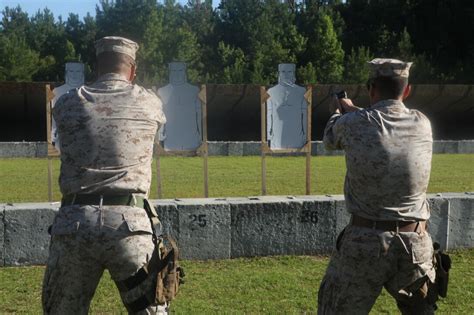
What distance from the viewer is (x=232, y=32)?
213 ft

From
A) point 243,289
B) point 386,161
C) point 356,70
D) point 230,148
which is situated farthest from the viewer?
point 356,70

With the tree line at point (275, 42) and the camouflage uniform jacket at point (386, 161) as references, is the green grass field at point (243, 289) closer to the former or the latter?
the camouflage uniform jacket at point (386, 161)

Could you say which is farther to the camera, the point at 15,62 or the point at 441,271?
the point at 15,62

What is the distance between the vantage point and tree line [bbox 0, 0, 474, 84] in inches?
1470

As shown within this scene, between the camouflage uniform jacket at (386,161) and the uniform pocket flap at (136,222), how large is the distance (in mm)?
969

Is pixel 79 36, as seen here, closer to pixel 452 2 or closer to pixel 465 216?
pixel 452 2

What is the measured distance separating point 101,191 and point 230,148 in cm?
1776

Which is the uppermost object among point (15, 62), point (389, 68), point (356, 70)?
point (15, 62)

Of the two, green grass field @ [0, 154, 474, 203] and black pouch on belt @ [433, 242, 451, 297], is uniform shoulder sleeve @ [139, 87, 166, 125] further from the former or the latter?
green grass field @ [0, 154, 474, 203]

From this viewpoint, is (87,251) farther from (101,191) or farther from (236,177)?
(236,177)

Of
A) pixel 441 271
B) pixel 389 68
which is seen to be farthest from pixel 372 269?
pixel 389 68

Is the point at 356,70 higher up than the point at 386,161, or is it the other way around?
the point at 356,70

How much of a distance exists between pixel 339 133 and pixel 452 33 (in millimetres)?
46060

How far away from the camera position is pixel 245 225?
6.17 m
